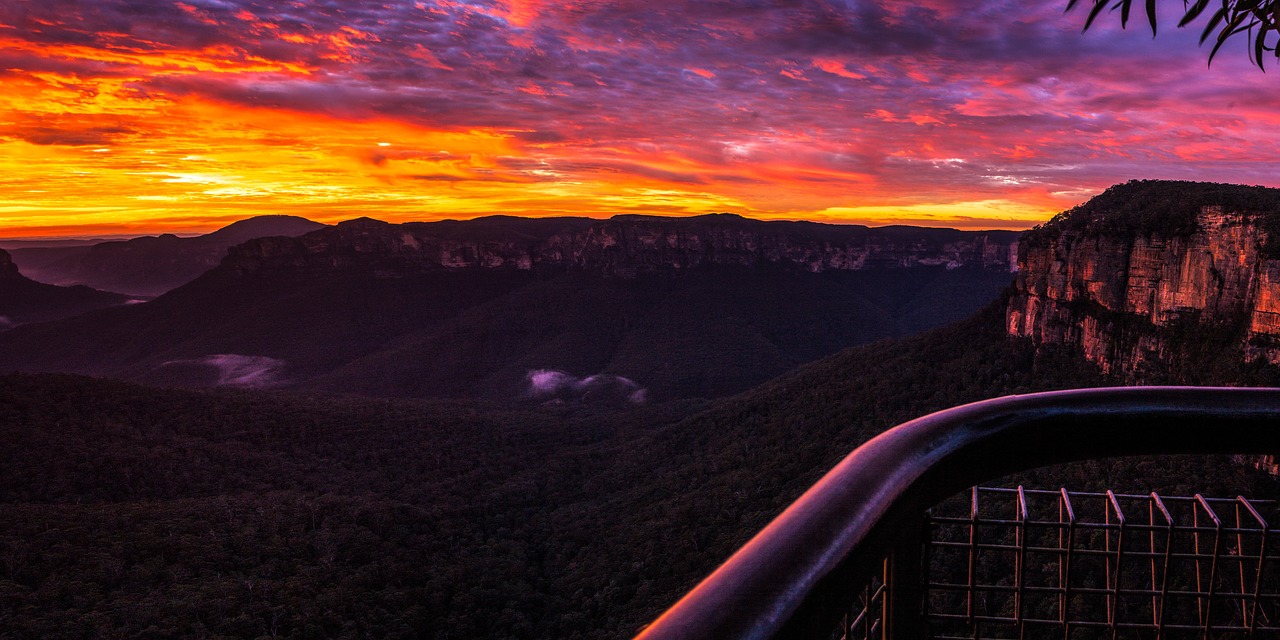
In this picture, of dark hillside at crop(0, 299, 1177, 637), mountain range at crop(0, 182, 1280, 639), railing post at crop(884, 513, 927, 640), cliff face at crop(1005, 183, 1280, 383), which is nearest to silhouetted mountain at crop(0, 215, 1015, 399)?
mountain range at crop(0, 182, 1280, 639)

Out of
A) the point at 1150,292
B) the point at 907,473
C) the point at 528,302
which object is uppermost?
the point at 1150,292

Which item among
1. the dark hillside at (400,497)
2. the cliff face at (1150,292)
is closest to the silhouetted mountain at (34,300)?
the dark hillside at (400,497)

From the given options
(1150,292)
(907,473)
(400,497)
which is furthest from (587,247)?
(907,473)

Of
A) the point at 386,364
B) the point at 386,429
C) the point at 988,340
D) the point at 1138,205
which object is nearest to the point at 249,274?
the point at 386,364

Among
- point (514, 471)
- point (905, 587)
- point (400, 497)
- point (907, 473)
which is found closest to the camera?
point (907, 473)

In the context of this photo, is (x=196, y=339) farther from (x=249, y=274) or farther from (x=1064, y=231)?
(x=1064, y=231)

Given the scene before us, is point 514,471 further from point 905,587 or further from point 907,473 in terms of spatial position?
point 907,473
